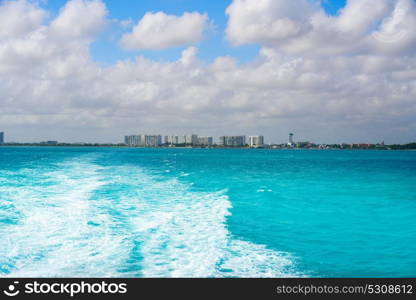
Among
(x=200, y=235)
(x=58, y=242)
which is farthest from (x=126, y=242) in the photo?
(x=200, y=235)

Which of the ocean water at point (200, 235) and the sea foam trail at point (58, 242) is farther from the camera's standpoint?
the ocean water at point (200, 235)

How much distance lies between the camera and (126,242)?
12.6m

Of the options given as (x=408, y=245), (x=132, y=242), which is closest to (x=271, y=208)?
(x=408, y=245)

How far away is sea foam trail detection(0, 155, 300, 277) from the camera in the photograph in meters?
9.95

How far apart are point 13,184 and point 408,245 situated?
3015 centimetres

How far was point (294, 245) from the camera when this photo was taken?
520 inches

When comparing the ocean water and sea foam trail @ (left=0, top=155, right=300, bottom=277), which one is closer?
sea foam trail @ (left=0, top=155, right=300, bottom=277)

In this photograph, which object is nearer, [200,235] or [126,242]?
[126,242]

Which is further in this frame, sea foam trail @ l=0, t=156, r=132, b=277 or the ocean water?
the ocean water

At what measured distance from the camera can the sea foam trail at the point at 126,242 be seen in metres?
9.95

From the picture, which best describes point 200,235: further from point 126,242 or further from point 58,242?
point 58,242

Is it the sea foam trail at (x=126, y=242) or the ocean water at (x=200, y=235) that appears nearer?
the sea foam trail at (x=126, y=242)

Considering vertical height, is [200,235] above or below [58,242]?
below

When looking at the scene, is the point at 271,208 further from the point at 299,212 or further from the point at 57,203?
the point at 57,203
